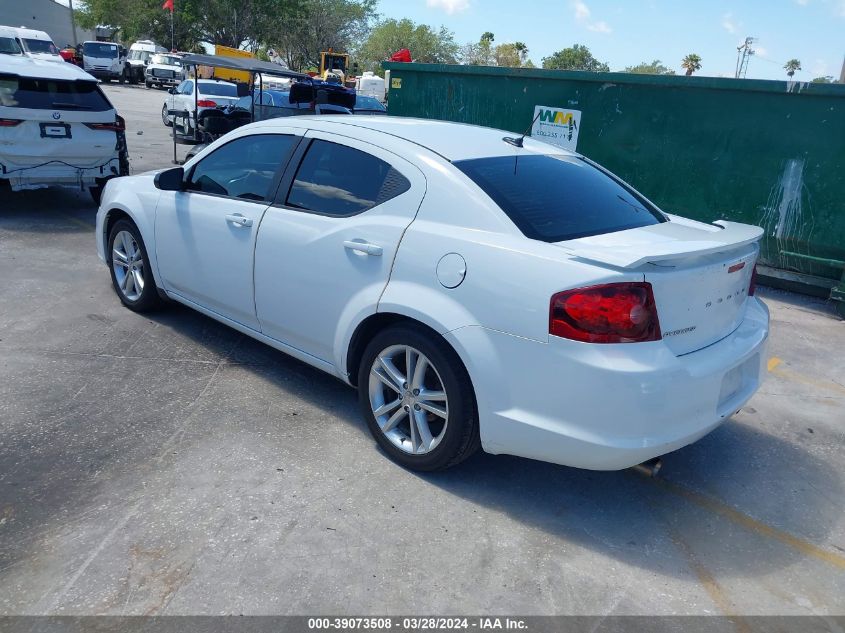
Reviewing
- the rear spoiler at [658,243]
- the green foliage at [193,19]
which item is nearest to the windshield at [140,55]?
the green foliage at [193,19]

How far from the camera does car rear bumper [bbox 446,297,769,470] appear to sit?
2.81 metres

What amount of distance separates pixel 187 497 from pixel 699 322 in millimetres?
2430

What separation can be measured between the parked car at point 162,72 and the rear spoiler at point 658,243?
40688 millimetres

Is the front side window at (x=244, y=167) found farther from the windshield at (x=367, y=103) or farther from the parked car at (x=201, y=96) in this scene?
the windshield at (x=367, y=103)

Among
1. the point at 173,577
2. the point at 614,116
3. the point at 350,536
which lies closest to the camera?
the point at 173,577

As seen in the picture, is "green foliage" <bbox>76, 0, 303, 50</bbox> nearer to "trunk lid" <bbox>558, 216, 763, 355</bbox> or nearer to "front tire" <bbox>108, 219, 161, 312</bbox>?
"front tire" <bbox>108, 219, 161, 312</bbox>

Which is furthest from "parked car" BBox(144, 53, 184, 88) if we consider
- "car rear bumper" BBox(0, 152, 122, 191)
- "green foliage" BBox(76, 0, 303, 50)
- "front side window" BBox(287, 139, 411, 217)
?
"front side window" BBox(287, 139, 411, 217)

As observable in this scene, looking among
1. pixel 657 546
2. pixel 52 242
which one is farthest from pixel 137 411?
pixel 52 242

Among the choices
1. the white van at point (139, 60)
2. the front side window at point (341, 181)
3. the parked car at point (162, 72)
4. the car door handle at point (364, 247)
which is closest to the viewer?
the car door handle at point (364, 247)

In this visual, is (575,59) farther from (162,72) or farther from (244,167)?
(244,167)

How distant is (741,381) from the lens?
338 centimetres

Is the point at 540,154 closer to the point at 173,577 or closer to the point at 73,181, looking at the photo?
the point at 173,577

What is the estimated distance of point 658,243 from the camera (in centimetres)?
313

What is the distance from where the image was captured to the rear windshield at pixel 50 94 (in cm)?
782
